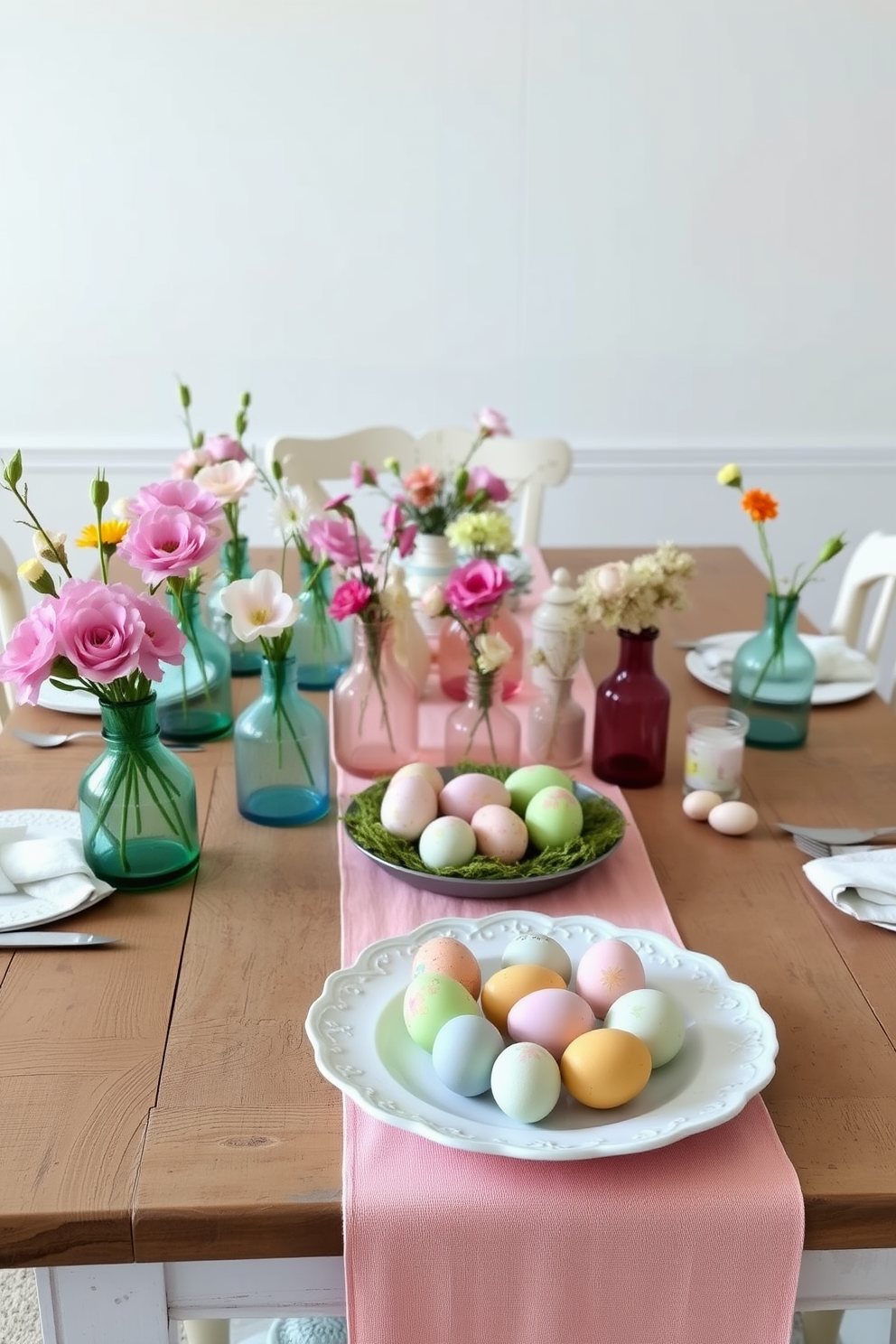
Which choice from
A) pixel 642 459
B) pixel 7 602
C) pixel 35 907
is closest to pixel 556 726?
pixel 35 907

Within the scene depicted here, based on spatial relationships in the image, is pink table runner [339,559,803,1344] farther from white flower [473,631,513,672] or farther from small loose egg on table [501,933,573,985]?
white flower [473,631,513,672]

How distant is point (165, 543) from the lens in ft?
3.74

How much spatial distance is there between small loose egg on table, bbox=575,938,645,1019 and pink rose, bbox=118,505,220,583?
48cm

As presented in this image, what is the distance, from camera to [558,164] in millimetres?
3252

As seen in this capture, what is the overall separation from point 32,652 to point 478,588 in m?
0.47

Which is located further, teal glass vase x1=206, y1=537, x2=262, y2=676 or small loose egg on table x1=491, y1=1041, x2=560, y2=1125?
teal glass vase x1=206, y1=537, x2=262, y2=676

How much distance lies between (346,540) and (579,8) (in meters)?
2.32

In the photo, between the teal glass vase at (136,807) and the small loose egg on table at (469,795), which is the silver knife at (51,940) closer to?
the teal glass vase at (136,807)

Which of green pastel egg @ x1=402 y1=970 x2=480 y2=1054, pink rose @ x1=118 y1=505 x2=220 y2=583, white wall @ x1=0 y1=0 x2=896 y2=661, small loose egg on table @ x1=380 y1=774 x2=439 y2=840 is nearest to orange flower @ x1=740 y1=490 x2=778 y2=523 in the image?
small loose egg on table @ x1=380 y1=774 x2=439 y2=840

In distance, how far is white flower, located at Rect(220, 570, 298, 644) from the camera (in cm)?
117

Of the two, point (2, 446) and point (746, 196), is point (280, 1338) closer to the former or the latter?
point (2, 446)

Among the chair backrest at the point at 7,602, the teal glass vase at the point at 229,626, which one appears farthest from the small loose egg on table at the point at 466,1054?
the chair backrest at the point at 7,602

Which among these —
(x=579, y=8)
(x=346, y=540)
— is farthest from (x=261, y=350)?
(x=346, y=540)

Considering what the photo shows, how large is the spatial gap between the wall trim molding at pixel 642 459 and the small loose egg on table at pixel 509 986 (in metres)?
2.69
